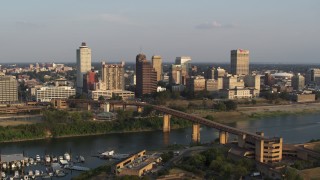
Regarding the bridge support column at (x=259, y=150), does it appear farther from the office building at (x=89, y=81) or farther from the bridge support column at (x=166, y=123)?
the office building at (x=89, y=81)

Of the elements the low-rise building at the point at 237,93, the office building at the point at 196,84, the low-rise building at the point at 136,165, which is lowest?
the low-rise building at the point at 136,165

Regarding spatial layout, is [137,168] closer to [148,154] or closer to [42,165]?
[148,154]

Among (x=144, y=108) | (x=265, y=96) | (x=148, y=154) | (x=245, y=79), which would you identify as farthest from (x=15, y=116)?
(x=245, y=79)

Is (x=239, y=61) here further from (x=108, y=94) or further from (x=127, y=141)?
(x=127, y=141)

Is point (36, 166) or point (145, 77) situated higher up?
point (145, 77)

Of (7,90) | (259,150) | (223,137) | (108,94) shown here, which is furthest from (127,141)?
(7,90)

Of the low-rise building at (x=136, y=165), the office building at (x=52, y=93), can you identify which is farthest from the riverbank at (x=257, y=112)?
the low-rise building at (x=136, y=165)

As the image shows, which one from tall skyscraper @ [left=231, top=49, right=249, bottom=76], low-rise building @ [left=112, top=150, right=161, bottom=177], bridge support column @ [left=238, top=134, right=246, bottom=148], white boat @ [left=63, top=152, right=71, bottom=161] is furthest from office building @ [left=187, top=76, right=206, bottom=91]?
low-rise building @ [left=112, top=150, right=161, bottom=177]
